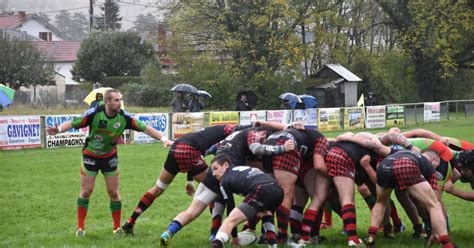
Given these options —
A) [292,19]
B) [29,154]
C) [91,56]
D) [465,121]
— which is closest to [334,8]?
[292,19]

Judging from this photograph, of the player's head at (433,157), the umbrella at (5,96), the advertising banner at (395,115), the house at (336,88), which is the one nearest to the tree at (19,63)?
the house at (336,88)

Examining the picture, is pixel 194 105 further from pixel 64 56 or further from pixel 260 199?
pixel 64 56

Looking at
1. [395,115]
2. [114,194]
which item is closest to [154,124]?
[395,115]

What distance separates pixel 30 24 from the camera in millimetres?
88562

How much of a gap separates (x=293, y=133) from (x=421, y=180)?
168cm

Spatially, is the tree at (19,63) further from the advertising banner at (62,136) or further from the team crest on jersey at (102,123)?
the team crest on jersey at (102,123)

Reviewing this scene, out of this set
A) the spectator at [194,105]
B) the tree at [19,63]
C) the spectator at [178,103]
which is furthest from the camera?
the tree at [19,63]

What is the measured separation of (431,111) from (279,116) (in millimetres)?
11000

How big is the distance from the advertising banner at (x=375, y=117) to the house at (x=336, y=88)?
40.5 ft

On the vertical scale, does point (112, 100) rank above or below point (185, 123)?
above

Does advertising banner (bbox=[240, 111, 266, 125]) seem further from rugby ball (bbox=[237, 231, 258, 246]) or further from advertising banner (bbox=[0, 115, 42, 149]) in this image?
rugby ball (bbox=[237, 231, 258, 246])

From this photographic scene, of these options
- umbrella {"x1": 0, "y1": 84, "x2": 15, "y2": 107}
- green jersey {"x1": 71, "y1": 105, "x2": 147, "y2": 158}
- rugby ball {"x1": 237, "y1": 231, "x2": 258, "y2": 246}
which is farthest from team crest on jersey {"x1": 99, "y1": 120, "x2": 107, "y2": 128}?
umbrella {"x1": 0, "y1": 84, "x2": 15, "y2": 107}

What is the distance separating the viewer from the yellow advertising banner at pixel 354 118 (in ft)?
108

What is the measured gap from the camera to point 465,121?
3703 centimetres
